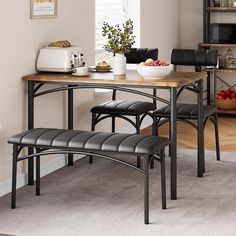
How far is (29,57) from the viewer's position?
16.9 feet

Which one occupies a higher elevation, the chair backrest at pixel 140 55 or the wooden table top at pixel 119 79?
the chair backrest at pixel 140 55

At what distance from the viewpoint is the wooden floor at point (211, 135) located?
21.6ft

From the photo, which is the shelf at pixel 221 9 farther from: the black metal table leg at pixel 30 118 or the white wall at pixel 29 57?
the black metal table leg at pixel 30 118

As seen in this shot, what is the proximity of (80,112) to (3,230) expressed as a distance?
1984mm

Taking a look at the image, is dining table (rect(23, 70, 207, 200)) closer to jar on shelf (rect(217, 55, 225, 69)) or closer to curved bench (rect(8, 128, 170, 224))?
curved bench (rect(8, 128, 170, 224))

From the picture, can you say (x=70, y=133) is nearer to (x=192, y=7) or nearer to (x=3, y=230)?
(x=3, y=230)

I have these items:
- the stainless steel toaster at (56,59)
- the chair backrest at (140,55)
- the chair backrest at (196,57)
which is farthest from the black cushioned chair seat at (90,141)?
the chair backrest at (140,55)

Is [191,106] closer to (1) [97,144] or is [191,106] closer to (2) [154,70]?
(2) [154,70]

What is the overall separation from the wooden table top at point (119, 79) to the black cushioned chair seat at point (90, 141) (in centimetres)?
42

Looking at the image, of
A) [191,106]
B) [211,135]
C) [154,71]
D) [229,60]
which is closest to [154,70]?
[154,71]

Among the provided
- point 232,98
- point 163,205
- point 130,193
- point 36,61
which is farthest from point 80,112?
point 232,98

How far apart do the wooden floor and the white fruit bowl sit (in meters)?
1.77

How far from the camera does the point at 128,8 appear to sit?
717 centimetres

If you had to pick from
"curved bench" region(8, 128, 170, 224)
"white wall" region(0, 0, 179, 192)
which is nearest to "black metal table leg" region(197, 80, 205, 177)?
"curved bench" region(8, 128, 170, 224)
